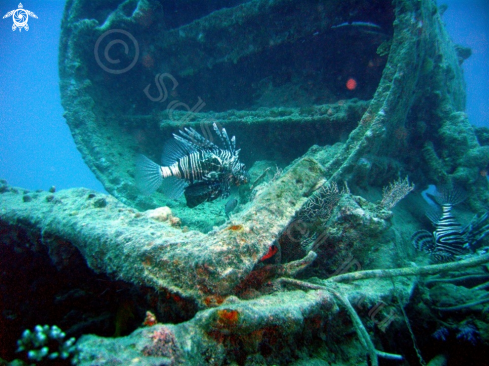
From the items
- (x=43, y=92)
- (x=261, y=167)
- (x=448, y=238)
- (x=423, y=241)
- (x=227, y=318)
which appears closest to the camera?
(x=227, y=318)

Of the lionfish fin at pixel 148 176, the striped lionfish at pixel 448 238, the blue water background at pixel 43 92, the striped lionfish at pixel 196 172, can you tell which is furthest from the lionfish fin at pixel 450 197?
the blue water background at pixel 43 92

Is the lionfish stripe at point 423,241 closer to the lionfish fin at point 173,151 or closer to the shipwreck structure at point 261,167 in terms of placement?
the shipwreck structure at point 261,167

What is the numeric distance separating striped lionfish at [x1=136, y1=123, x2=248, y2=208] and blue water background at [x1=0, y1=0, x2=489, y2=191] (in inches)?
1767

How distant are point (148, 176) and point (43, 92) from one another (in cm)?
12887

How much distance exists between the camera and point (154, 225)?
209cm

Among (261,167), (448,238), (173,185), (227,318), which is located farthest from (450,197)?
(227,318)

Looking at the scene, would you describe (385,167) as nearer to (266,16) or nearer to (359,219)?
(359,219)

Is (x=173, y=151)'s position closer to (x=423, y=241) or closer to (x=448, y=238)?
(x=423, y=241)

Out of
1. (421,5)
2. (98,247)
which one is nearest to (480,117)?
(421,5)

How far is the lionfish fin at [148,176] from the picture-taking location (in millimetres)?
3344

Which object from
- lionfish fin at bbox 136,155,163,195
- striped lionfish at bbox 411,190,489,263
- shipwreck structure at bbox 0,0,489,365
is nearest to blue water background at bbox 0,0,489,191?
shipwreck structure at bbox 0,0,489,365

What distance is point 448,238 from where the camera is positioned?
10.7 feet

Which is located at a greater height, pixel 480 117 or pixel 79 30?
pixel 480 117

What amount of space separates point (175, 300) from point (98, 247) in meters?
0.75
